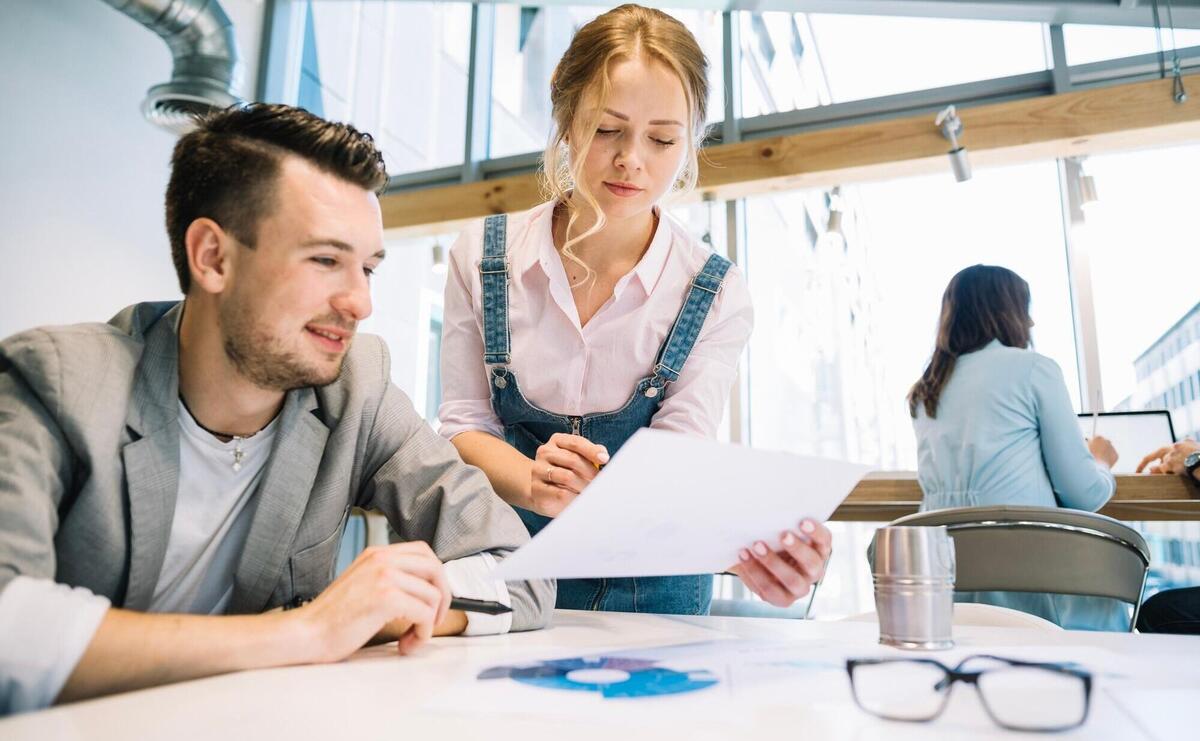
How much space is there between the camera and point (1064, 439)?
2.32m

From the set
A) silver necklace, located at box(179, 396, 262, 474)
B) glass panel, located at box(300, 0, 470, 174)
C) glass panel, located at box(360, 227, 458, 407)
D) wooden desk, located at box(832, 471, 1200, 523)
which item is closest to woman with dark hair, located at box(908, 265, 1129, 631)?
wooden desk, located at box(832, 471, 1200, 523)

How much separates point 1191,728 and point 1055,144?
3610 millimetres

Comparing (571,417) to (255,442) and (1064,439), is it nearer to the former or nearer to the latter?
(255,442)

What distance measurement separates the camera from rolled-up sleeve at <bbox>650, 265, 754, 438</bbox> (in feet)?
4.35

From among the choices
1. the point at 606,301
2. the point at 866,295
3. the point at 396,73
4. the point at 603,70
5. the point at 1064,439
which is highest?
the point at 396,73

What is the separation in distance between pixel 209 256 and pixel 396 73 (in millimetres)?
4602

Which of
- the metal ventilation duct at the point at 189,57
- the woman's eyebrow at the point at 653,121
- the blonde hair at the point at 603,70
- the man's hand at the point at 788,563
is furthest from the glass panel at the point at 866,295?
the man's hand at the point at 788,563

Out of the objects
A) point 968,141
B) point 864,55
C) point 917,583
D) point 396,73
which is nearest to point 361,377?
point 917,583

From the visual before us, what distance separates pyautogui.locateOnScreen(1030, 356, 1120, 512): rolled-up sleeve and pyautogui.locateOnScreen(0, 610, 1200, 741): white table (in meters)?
1.73

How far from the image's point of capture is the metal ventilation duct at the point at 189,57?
145 inches

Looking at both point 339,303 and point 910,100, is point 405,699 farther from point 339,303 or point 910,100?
point 910,100

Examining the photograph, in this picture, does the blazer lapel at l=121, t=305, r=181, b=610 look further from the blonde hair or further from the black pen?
the blonde hair

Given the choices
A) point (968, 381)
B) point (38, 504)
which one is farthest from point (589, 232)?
point (968, 381)

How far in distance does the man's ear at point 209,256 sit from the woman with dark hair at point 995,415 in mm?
1990
